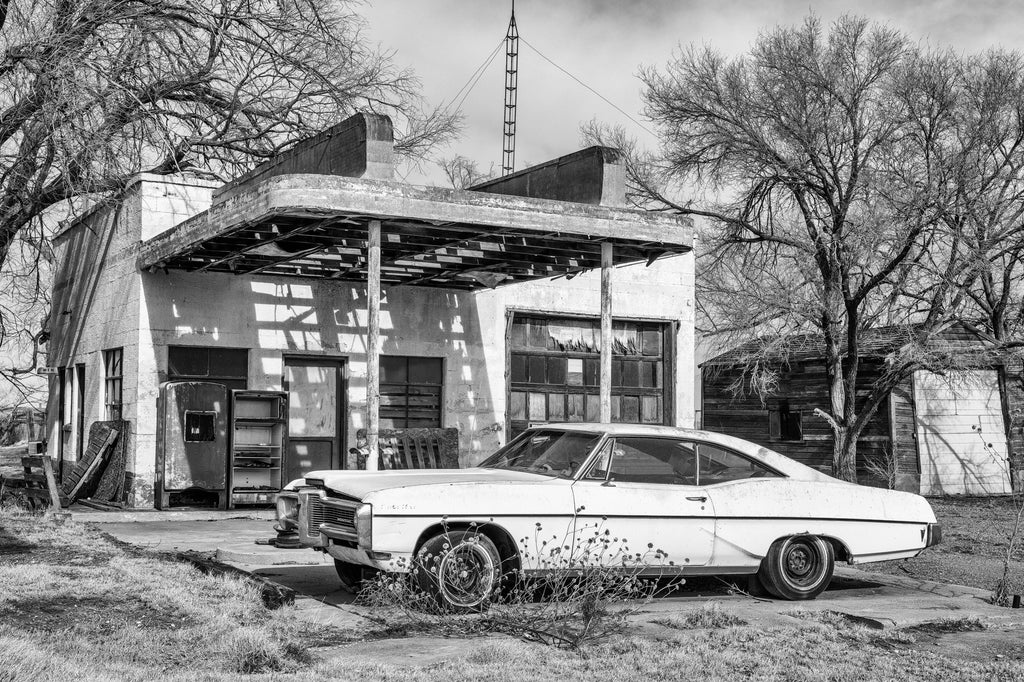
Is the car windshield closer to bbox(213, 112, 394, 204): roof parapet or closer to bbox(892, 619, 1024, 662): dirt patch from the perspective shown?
bbox(892, 619, 1024, 662): dirt patch

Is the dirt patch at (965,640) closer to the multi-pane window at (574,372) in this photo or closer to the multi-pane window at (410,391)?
the multi-pane window at (574,372)

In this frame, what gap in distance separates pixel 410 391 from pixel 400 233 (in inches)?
192

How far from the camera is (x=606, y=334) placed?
13109 millimetres

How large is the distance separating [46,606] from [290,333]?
345 inches

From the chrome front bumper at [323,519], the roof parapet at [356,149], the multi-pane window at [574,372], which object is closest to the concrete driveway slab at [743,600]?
the chrome front bumper at [323,519]

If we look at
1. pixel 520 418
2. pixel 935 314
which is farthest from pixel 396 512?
pixel 935 314

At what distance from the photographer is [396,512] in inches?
298

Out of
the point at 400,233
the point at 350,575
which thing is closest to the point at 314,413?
the point at 400,233

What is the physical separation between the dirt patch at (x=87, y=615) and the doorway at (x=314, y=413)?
8.29 metres

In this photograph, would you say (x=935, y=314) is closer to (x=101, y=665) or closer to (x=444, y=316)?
(x=444, y=316)

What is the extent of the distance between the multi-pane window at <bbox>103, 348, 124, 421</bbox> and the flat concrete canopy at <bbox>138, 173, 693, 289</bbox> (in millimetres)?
1814

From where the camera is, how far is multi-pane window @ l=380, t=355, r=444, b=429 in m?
16.8

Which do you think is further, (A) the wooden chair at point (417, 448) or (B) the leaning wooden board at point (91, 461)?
(A) the wooden chair at point (417, 448)

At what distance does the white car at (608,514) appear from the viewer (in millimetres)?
7660
